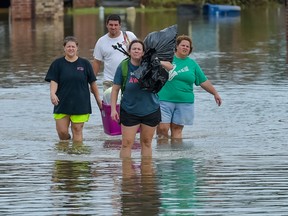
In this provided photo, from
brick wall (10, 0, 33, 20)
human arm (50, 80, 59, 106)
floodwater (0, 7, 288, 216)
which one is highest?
human arm (50, 80, 59, 106)

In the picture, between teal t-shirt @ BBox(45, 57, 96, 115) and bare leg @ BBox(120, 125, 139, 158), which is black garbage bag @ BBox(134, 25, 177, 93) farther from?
teal t-shirt @ BBox(45, 57, 96, 115)

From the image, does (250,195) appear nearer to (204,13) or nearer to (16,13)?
(16,13)

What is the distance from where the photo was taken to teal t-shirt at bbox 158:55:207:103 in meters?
14.7

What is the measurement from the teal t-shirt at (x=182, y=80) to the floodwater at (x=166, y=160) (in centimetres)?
62

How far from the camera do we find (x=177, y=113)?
1483cm

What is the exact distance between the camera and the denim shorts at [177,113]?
1478 cm

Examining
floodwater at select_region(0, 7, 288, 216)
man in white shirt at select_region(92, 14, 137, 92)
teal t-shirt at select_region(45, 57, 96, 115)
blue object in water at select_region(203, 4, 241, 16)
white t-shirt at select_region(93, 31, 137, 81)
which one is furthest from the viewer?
blue object in water at select_region(203, 4, 241, 16)

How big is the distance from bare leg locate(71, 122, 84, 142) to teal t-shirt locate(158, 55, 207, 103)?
3.60ft

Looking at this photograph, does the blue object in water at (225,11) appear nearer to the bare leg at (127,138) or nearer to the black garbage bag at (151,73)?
the black garbage bag at (151,73)

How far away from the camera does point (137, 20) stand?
51750 mm

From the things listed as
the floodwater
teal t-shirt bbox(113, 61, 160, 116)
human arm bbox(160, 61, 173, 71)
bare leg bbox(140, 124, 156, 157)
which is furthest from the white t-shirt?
teal t-shirt bbox(113, 61, 160, 116)

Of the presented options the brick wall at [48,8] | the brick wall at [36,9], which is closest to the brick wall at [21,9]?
the brick wall at [36,9]

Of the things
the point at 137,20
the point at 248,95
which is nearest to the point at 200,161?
the point at 248,95

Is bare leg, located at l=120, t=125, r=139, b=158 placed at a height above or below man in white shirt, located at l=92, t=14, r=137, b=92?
below
